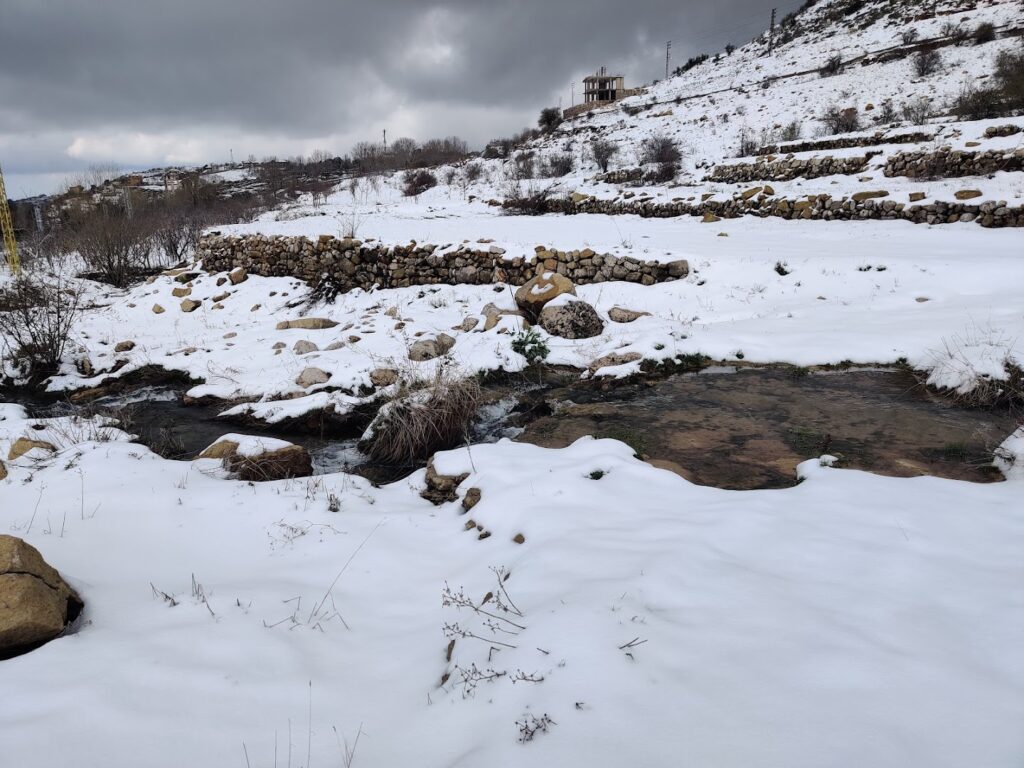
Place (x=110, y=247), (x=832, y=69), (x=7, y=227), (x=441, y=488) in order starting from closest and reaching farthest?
(x=441, y=488) → (x=110, y=247) → (x=7, y=227) → (x=832, y=69)

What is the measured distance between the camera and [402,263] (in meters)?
10.4

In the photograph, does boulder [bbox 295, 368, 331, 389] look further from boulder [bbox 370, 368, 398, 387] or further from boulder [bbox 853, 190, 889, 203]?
boulder [bbox 853, 190, 889, 203]

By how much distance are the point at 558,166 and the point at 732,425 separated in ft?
69.8

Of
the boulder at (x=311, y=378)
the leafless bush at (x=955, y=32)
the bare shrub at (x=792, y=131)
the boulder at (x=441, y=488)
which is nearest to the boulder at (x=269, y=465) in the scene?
the boulder at (x=441, y=488)

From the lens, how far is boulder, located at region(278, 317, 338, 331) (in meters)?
8.93

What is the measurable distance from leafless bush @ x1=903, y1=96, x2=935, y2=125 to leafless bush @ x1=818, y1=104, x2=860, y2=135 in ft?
4.60

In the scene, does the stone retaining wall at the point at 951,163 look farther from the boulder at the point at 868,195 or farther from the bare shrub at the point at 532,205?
the bare shrub at the point at 532,205

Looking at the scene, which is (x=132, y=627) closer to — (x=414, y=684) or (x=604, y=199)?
(x=414, y=684)

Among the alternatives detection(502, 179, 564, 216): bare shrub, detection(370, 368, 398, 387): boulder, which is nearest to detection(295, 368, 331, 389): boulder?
detection(370, 368, 398, 387): boulder

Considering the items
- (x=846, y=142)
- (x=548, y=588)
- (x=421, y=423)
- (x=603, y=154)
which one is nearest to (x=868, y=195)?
(x=846, y=142)

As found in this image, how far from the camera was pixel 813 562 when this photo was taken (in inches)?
85.9

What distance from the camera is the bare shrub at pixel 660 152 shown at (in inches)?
763

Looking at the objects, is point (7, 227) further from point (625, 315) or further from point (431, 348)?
point (625, 315)

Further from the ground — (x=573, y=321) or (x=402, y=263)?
(x=402, y=263)
